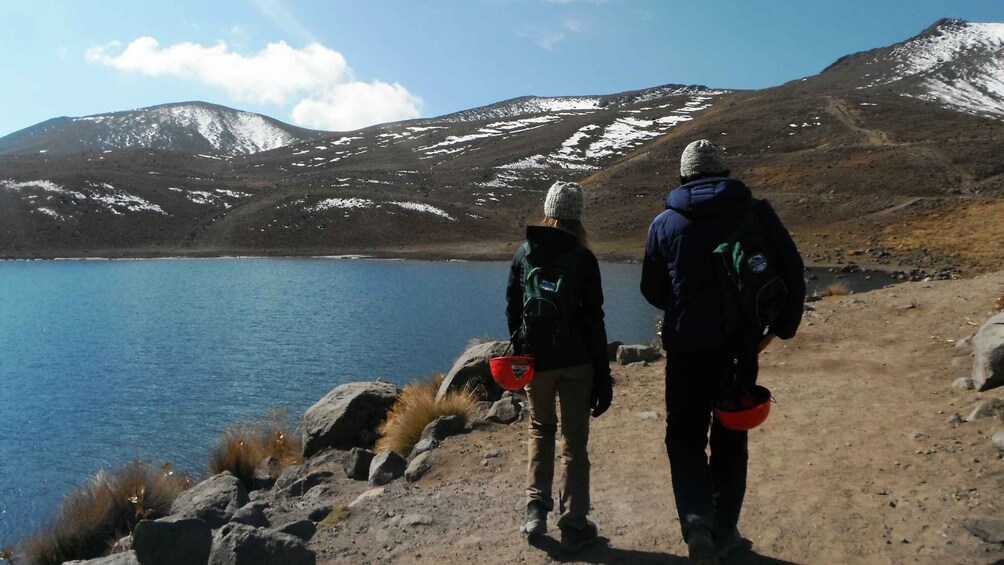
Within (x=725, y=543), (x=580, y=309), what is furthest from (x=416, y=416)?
(x=725, y=543)

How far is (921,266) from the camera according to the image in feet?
100

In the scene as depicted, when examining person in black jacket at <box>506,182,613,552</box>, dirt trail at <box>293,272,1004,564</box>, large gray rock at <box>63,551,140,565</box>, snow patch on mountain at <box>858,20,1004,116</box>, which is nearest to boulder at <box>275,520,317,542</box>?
dirt trail at <box>293,272,1004,564</box>

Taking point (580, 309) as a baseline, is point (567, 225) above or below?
above

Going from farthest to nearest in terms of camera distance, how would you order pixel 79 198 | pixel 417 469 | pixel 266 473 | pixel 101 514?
1. pixel 79 198
2. pixel 266 473
3. pixel 101 514
4. pixel 417 469

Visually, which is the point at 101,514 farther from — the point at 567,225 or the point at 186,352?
the point at 186,352

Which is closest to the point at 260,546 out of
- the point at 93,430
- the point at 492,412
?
the point at 492,412

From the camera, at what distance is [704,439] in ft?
12.4

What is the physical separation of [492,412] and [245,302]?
22.5 m

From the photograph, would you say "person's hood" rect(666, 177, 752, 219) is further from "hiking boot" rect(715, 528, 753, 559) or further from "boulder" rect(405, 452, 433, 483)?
"boulder" rect(405, 452, 433, 483)

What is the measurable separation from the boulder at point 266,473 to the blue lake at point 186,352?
51.4 inches

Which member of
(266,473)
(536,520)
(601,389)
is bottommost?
(266,473)

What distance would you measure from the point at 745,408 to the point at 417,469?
4073 millimetres

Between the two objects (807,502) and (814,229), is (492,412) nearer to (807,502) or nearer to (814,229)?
(807,502)

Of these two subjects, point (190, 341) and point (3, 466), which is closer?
point (3, 466)
